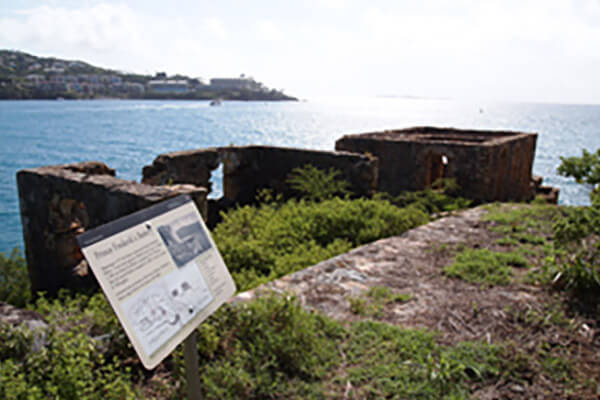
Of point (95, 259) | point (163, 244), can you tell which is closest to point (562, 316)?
point (163, 244)

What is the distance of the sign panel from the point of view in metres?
2.01

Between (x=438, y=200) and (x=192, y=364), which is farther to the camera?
(x=438, y=200)

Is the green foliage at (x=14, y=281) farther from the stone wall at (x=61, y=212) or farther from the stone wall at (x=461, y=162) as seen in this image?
the stone wall at (x=461, y=162)

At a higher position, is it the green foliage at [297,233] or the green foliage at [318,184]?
the green foliage at [318,184]

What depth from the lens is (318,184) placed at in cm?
1017

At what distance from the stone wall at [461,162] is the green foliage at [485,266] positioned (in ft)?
19.8

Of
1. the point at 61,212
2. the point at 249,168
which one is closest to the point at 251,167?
the point at 249,168

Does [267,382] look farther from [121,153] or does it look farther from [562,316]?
[121,153]

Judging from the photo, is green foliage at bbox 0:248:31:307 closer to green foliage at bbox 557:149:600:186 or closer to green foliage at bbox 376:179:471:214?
green foliage at bbox 376:179:471:214

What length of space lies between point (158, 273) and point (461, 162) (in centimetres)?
1100

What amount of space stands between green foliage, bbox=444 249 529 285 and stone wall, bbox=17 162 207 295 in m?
3.45

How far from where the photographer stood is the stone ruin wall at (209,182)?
20.4ft

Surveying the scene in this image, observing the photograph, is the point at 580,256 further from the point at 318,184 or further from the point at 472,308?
the point at 318,184

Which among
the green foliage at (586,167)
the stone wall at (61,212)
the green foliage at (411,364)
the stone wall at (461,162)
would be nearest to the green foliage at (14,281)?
the stone wall at (61,212)
